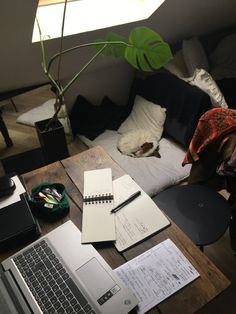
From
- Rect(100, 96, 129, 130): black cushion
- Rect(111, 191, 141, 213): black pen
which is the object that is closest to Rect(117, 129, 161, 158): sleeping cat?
Rect(100, 96, 129, 130): black cushion

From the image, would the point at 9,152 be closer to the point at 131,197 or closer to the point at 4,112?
the point at 4,112

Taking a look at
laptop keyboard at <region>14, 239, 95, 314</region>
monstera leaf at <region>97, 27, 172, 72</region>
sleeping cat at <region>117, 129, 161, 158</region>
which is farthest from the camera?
sleeping cat at <region>117, 129, 161, 158</region>

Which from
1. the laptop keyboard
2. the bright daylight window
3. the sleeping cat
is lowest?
the sleeping cat

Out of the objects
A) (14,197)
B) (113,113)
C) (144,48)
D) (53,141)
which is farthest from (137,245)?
(113,113)

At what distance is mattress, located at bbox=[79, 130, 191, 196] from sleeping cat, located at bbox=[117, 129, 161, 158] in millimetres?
43

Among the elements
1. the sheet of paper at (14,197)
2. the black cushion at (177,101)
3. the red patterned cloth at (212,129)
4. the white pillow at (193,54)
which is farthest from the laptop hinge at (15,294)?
the white pillow at (193,54)

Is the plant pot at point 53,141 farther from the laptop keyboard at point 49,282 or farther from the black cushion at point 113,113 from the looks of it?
the laptop keyboard at point 49,282

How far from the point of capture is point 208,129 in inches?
63.0

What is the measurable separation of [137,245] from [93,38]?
164 centimetres

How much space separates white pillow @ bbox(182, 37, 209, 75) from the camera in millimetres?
2504

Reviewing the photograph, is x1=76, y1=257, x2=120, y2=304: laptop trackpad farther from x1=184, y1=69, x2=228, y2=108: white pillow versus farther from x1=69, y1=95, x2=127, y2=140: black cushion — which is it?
x1=69, y1=95, x2=127, y2=140: black cushion

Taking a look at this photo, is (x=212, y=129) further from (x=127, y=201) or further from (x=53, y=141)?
(x=53, y=141)

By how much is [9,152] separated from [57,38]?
1245mm

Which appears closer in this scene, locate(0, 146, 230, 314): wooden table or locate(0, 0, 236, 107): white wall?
locate(0, 146, 230, 314): wooden table
